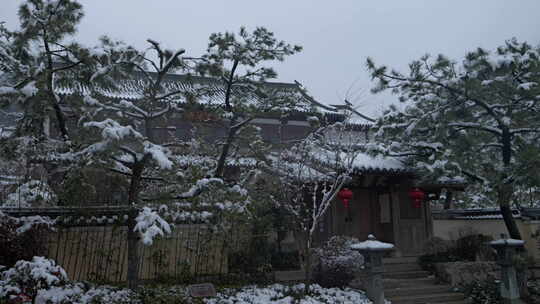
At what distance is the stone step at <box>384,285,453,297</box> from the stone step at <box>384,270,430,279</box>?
1.90ft

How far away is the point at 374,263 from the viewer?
8484mm

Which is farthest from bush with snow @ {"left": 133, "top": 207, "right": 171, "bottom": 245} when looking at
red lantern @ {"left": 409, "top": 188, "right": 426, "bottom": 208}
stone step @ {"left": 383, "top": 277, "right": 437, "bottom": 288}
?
red lantern @ {"left": 409, "top": 188, "right": 426, "bottom": 208}

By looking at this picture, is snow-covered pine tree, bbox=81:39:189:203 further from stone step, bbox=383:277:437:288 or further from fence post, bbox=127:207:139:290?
stone step, bbox=383:277:437:288

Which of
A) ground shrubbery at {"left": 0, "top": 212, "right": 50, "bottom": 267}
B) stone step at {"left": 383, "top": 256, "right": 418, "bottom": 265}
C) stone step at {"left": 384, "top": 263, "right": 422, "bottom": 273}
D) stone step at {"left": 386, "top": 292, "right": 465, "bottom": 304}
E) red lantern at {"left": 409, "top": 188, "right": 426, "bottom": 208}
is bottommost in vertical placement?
stone step at {"left": 386, "top": 292, "right": 465, "bottom": 304}

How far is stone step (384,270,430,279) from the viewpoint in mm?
10578

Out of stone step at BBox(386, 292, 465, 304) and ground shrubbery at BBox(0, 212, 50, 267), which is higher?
ground shrubbery at BBox(0, 212, 50, 267)

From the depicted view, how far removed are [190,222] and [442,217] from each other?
29.7 ft

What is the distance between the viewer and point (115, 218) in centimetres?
883

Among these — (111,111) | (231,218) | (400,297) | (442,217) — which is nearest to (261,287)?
(231,218)

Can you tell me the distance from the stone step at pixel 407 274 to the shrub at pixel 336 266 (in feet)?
3.90

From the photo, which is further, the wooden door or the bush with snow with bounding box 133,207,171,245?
the wooden door

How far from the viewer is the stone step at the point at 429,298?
929 centimetres

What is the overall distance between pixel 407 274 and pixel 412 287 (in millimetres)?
710

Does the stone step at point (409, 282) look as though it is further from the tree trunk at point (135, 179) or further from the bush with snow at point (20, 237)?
the bush with snow at point (20, 237)
